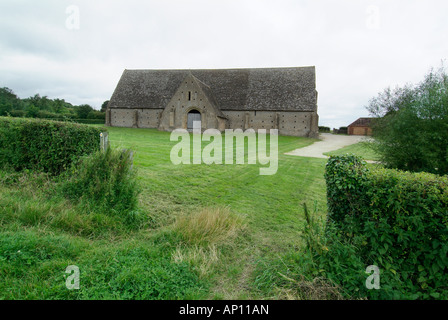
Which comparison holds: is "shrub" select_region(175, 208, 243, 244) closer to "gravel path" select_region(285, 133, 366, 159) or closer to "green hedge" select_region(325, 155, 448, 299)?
"green hedge" select_region(325, 155, 448, 299)

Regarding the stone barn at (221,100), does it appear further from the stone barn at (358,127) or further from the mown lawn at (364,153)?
the stone barn at (358,127)

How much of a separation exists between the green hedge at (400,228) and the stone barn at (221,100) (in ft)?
91.5

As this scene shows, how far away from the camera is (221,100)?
3747cm

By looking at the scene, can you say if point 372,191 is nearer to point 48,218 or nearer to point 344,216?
point 344,216

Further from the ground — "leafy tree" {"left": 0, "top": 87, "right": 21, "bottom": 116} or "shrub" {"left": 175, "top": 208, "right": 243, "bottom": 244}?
"leafy tree" {"left": 0, "top": 87, "right": 21, "bottom": 116}

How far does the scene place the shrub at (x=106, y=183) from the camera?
581cm

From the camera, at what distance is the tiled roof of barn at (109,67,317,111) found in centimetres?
3591

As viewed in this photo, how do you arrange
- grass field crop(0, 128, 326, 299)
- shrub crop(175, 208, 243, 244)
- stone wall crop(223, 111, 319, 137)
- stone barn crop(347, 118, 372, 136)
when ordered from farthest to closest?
1. stone barn crop(347, 118, 372, 136)
2. stone wall crop(223, 111, 319, 137)
3. shrub crop(175, 208, 243, 244)
4. grass field crop(0, 128, 326, 299)

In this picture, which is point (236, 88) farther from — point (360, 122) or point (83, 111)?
point (360, 122)

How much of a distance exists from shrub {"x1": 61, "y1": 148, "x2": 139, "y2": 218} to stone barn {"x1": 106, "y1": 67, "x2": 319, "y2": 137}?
25.1 m

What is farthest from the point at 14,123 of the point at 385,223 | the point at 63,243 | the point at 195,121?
the point at 195,121

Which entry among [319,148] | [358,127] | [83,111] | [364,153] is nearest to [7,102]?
[83,111]

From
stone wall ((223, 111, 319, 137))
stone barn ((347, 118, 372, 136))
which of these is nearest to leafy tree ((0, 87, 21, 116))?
stone wall ((223, 111, 319, 137))

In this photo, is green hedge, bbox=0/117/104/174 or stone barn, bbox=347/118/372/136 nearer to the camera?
green hedge, bbox=0/117/104/174
